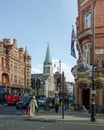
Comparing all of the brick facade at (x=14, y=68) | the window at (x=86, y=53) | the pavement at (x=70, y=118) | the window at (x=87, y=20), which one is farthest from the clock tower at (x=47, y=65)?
the pavement at (x=70, y=118)

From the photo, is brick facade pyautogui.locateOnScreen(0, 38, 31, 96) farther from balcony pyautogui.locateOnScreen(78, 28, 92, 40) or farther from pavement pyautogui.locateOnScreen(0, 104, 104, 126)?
pavement pyautogui.locateOnScreen(0, 104, 104, 126)

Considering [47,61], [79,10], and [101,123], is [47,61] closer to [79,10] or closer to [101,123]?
[79,10]

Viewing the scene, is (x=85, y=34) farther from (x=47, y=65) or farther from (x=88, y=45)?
(x=47, y=65)

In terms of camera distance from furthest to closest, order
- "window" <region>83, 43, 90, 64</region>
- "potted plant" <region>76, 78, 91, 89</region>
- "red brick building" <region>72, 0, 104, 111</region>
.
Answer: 1. "window" <region>83, 43, 90, 64</region>
2. "red brick building" <region>72, 0, 104, 111</region>
3. "potted plant" <region>76, 78, 91, 89</region>

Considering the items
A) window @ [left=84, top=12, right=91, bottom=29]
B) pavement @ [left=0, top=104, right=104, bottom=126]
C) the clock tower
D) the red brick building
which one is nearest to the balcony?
the red brick building

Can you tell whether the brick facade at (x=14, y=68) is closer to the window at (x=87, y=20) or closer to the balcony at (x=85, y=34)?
the balcony at (x=85, y=34)

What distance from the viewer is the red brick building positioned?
3275cm

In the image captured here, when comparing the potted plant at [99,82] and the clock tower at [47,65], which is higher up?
the clock tower at [47,65]

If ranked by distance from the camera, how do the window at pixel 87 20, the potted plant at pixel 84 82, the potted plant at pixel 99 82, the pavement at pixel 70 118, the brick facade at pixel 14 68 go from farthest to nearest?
the brick facade at pixel 14 68 → the window at pixel 87 20 → the potted plant at pixel 84 82 → the potted plant at pixel 99 82 → the pavement at pixel 70 118

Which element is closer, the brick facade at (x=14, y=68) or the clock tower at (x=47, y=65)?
the brick facade at (x=14, y=68)

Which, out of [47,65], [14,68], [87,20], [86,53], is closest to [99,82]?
[86,53]

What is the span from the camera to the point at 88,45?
34688mm

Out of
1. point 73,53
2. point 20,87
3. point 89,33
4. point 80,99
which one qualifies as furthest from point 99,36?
point 20,87

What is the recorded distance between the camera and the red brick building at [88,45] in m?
32.8
